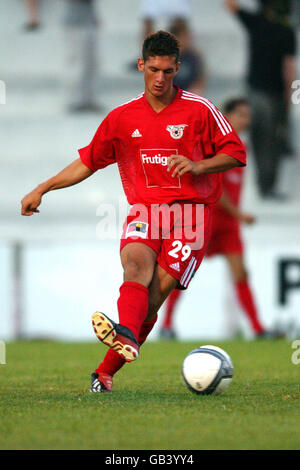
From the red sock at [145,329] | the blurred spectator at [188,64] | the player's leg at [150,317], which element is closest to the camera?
the player's leg at [150,317]

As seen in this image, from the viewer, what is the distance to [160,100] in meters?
5.18

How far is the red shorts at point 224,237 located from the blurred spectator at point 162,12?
375 cm

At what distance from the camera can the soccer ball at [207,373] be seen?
4.93 meters

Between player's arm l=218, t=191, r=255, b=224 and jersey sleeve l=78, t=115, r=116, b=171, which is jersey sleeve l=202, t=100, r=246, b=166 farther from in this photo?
player's arm l=218, t=191, r=255, b=224

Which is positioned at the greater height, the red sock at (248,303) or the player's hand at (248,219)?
the player's hand at (248,219)

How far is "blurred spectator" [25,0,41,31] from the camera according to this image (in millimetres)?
14109

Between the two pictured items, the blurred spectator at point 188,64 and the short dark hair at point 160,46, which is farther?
the blurred spectator at point 188,64

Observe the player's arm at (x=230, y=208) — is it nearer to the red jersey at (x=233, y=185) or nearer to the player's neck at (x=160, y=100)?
the red jersey at (x=233, y=185)

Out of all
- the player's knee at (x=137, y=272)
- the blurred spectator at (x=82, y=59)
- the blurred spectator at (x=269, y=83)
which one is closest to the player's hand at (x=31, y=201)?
the player's knee at (x=137, y=272)

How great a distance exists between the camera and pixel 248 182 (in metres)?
12.7

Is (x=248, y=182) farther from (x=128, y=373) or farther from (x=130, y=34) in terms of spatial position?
(x=128, y=373)

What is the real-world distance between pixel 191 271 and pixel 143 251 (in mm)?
332

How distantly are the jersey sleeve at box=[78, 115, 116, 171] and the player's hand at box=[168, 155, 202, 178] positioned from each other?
630mm

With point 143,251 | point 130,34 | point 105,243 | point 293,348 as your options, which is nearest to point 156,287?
point 143,251
